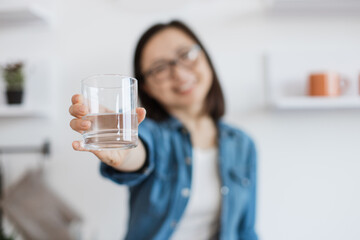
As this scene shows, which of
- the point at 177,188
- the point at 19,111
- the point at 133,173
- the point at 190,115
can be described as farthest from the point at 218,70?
the point at 19,111

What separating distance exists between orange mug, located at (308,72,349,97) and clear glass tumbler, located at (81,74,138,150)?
748 mm

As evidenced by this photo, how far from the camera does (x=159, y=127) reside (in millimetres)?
973

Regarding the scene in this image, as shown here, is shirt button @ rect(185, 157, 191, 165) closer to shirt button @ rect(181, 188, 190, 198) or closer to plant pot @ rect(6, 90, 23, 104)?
shirt button @ rect(181, 188, 190, 198)

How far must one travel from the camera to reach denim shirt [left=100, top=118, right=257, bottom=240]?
91cm

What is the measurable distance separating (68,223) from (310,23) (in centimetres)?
111

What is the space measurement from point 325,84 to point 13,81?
1.03m

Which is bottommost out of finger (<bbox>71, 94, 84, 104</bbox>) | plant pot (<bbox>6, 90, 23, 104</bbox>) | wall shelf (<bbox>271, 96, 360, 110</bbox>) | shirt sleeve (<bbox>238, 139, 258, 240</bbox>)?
shirt sleeve (<bbox>238, 139, 258, 240</bbox>)

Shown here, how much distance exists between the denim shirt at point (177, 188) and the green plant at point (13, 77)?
0.52m

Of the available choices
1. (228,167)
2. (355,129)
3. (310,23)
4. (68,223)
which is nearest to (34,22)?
(68,223)

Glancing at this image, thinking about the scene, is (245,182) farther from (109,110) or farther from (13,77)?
(13,77)

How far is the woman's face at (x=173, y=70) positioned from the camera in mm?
931

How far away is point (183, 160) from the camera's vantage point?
0.95m

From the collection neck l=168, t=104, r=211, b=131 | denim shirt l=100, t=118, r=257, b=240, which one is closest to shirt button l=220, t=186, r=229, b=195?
denim shirt l=100, t=118, r=257, b=240

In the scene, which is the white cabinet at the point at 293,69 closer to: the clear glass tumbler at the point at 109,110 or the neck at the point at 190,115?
the neck at the point at 190,115
